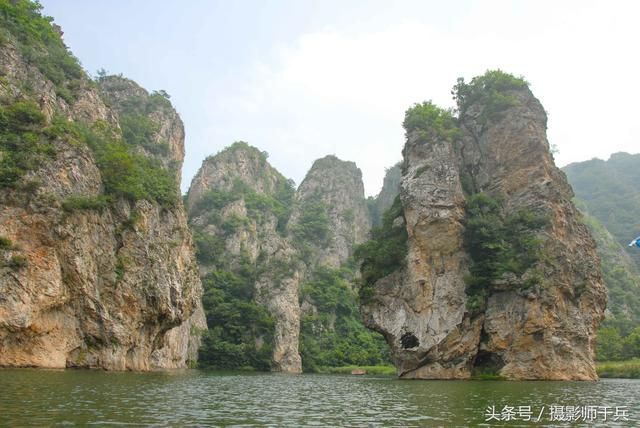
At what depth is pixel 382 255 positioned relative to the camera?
53.9m

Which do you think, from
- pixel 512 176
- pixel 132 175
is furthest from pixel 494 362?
pixel 132 175

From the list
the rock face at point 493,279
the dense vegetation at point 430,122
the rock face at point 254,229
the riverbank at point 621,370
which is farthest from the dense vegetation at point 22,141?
the riverbank at point 621,370

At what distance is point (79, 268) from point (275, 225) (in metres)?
87.5

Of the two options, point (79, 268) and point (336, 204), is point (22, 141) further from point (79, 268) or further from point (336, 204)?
point (336, 204)

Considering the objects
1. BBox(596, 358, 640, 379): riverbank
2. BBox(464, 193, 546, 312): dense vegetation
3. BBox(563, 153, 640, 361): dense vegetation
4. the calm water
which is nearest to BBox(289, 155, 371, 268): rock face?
BBox(563, 153, 640, 361): dense vegetation

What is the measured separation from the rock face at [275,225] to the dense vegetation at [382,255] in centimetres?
3243

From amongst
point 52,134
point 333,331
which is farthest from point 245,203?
point 52,134

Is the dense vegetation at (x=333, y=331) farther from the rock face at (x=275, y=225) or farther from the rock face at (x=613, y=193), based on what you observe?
the rock face at (x=613, y=193)

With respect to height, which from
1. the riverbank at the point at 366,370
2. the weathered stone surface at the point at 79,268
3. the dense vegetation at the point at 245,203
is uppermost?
the dense vegetation at the point at 245,203

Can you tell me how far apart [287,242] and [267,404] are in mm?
89972

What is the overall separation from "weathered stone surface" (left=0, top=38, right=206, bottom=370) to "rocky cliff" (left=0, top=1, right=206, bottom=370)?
0.08m

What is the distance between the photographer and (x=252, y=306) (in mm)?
86188

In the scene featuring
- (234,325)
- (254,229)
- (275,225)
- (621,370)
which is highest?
(275,225)

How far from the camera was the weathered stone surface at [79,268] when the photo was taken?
34.0 meters
